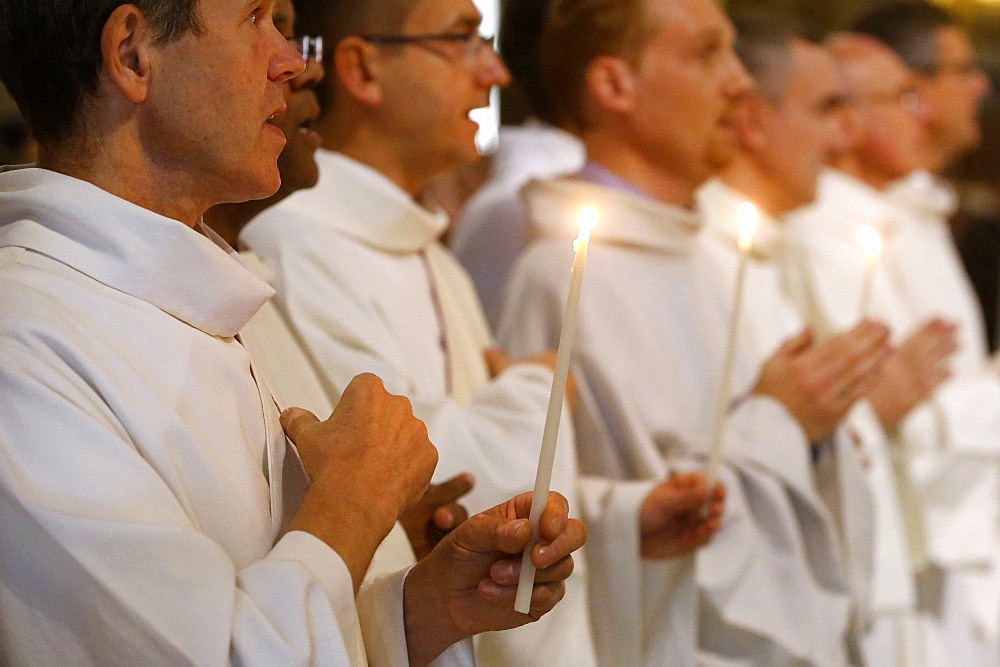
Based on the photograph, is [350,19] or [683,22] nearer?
[350,19]

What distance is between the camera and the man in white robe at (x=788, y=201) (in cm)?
396

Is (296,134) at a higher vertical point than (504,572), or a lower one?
higher

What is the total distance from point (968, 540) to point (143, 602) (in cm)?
358

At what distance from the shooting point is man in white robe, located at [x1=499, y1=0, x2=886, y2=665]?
9.77ft

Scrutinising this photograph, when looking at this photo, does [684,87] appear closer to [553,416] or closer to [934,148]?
[553,416]

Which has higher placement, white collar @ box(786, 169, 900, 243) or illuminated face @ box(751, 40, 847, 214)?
illuminated face @ box(751, 40, 847, 214)

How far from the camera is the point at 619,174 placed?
3.47m

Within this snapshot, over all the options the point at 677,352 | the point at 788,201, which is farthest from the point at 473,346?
the point at 788,201

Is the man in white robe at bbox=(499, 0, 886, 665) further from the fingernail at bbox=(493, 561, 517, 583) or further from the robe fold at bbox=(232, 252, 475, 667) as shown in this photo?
the fingernail at bbox=(493, 561, 517, 583)

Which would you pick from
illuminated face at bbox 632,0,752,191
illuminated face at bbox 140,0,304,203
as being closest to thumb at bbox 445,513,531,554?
illuminated face at bbox 140,0,304,203

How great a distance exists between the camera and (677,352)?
3312 millimetres

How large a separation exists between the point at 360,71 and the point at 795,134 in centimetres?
216

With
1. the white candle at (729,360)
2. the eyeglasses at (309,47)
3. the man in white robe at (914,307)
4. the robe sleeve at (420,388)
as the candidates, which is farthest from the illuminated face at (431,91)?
the man in white robe at (914,307)

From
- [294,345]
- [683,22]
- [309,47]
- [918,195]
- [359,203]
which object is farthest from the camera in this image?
[918,195]
